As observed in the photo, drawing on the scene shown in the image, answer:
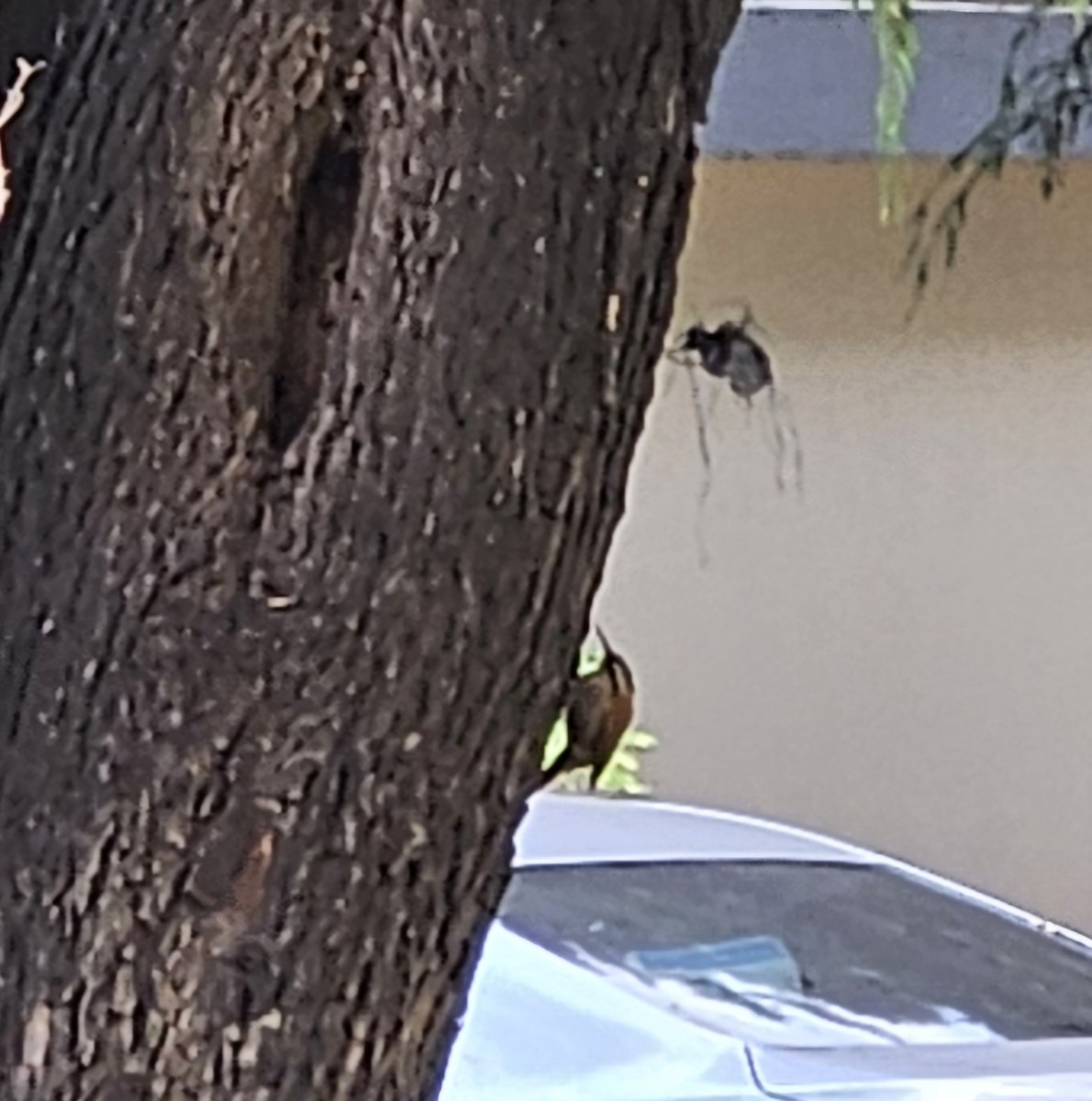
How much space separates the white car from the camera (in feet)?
9.73

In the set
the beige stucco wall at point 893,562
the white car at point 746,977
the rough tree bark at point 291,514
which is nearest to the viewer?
the rough tree bark at point 291,514

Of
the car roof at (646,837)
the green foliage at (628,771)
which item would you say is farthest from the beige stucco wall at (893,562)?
the car roof at (646,837)

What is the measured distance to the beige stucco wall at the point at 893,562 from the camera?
6.36 m

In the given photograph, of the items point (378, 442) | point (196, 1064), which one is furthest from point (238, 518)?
point (196, 1064)

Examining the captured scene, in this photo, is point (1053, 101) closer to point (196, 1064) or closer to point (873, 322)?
A: point (196, 1064)

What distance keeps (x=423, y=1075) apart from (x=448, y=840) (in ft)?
0.59

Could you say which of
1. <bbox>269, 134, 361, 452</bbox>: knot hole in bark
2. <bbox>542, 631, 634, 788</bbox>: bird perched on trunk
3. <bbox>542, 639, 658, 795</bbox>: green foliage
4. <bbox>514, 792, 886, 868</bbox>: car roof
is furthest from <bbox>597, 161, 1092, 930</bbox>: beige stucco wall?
<bbox>269, 134, 361, 452</bbox>: knot hole in bark

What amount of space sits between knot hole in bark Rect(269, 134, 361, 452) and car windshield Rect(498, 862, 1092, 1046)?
164 centimetres

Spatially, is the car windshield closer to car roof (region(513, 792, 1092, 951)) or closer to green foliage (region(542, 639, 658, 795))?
car roof (region(513, 792, 1092, 951))

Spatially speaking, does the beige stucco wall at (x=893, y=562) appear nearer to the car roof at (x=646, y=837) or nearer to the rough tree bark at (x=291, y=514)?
the car roof at (x=646, y=837)

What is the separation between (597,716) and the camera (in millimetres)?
2045

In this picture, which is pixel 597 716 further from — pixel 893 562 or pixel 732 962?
pixel 893 562

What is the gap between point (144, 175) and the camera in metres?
1.59

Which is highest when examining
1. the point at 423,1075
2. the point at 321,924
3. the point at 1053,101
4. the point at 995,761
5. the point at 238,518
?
the point at 1053,101
